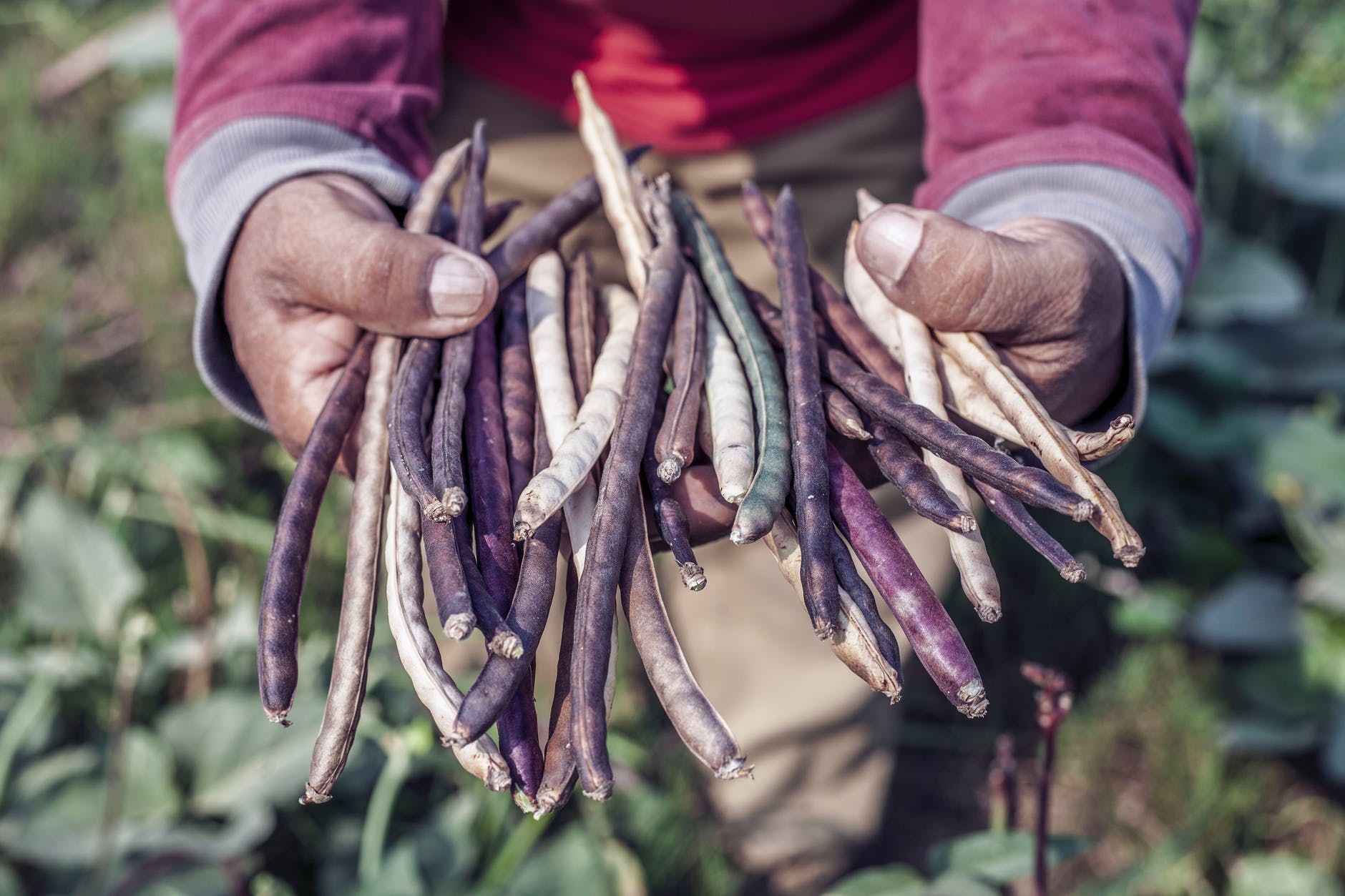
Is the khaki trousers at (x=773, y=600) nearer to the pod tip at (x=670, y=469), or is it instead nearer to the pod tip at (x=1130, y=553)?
the pod tip at (x=670, y=469)

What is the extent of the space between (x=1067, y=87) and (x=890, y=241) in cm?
51

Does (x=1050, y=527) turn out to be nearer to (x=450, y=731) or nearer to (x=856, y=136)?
(x=856, y=136)

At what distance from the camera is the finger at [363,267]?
1.30m

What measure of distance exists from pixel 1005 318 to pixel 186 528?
2.19 metres

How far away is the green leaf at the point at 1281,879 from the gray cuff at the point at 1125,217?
1.32 meters

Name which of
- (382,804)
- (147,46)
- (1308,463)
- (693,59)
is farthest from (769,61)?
(147,46)

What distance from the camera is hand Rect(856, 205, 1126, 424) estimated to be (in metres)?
1.28

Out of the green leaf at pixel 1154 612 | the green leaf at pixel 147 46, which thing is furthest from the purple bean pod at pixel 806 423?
the green leaf at pixel 147 46

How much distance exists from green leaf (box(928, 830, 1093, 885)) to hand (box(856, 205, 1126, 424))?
641 mm

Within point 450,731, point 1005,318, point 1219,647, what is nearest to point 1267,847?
point 1219,647

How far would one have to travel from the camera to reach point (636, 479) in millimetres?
1143

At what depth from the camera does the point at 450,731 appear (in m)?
0.98

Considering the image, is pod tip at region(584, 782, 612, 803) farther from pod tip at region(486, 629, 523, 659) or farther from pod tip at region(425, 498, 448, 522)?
pod tip at region(425, 498, 448, 522)

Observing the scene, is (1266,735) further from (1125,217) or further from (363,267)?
(363,267)
